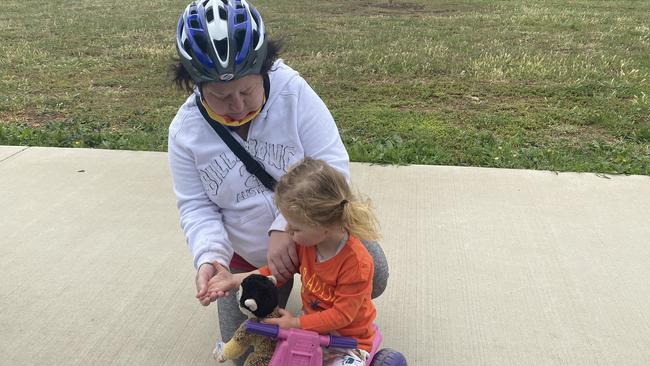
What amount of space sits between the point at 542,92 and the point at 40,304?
4826 millimetres

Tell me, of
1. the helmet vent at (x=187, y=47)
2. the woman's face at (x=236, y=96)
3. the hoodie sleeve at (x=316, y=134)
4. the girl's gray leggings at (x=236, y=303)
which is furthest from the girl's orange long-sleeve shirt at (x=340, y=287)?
the helmet vent at (x=187, y=47)

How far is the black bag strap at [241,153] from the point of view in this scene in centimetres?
217

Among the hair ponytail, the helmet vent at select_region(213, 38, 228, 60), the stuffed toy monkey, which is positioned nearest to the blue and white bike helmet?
the helmet vent at select_region(213, 38, 228, 60)

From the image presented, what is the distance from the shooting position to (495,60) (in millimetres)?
7164

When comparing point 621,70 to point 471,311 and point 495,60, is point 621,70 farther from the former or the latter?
point 471,311

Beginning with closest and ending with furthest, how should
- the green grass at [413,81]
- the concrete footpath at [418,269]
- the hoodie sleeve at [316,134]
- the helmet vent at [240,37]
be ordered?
the helmet vent at [240,37] < the hoodie sleeve at [316,134] < the concrete footpath at [418,269] < the green grass at [413,81]

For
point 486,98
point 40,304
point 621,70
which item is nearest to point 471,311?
point 40,304

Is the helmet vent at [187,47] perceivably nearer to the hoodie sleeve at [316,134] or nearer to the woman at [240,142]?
the woman at [240,142]

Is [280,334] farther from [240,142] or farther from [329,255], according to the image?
[240,142]

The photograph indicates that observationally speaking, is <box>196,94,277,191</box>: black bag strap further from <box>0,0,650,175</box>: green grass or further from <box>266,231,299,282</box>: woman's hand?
<box>0,0,650,175</box>: green grass

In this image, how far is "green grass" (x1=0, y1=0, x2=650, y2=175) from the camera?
4719mm

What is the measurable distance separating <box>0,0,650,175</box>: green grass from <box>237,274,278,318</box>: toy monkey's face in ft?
8.08

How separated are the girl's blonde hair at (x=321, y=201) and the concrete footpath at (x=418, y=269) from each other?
0.84 metres

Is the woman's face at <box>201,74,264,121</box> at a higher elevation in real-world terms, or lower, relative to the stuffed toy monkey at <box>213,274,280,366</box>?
higher
